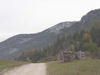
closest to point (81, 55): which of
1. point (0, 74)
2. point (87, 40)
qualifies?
point (0, 74)

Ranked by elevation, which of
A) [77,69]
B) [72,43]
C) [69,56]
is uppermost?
[72,43]

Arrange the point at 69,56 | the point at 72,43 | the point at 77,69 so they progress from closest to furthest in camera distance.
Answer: the point at 77,69 < the point at 69,56 < the point at 72,43

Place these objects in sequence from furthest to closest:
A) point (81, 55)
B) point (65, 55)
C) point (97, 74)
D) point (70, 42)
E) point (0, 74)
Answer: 1. point (70, 42)
2. point (81, 55)
3. point (65, 55)
4. point (0, 74)
5. point (97, 74)

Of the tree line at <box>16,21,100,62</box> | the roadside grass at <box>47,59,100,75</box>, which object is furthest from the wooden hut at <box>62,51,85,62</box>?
the tree line at <box>16,21,100,62</box>

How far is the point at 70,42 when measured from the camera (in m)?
142

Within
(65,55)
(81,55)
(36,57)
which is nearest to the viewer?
(65,55)

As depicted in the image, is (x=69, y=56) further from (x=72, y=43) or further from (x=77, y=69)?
(x=72, y=43)

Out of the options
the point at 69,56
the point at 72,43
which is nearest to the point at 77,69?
the point at 69,56

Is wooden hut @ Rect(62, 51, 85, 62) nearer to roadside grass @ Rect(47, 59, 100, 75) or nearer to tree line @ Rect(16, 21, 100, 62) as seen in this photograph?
roadside grass @ Rect(47, 59, 100, 75)

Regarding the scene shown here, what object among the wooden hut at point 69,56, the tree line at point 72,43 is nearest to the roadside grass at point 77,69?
the wooden hut at point 69,56

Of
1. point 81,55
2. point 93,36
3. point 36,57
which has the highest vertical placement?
point 93,36

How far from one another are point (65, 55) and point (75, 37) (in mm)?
106201

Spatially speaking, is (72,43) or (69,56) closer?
(69,56)

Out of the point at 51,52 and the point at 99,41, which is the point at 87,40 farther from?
the point at 51,52
